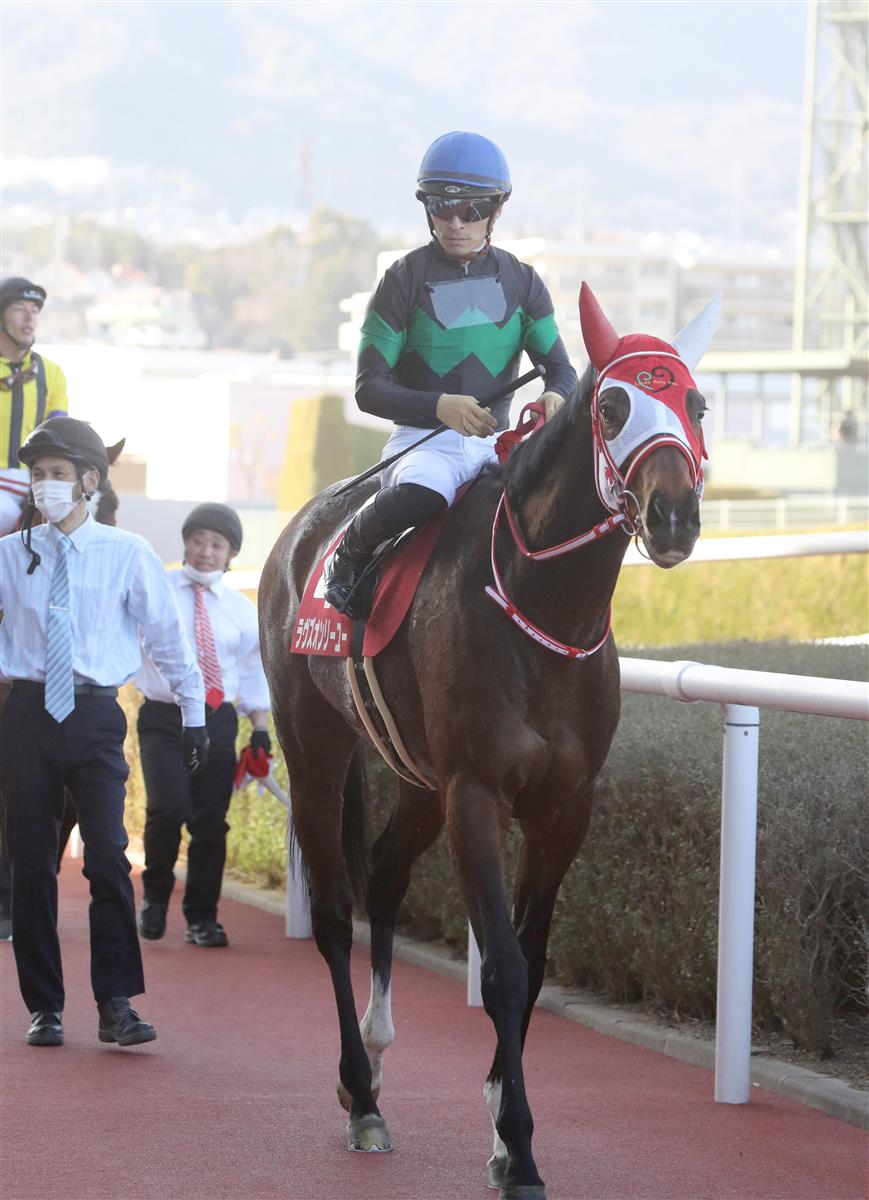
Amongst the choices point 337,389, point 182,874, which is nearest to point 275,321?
point 337,389

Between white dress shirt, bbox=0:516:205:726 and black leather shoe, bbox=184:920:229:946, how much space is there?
1.65 m

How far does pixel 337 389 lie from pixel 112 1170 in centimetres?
6865

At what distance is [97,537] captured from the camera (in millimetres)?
5090

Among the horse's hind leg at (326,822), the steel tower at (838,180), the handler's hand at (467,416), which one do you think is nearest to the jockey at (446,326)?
the handler's hand at (467,416)

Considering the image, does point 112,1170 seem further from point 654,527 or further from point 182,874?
point 182,874

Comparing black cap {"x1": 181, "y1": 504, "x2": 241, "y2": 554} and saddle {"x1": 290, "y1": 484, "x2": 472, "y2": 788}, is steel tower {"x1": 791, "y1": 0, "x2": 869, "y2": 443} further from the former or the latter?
saddle {"x1": 290, "y1": 484, "x2": 472, "y2": 788}

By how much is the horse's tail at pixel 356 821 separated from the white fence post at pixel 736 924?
1.08 m

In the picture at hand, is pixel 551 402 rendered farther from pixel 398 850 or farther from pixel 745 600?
pixel 745 600

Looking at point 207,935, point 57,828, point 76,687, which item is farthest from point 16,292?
point 207,935

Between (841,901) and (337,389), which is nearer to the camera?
(841,901)

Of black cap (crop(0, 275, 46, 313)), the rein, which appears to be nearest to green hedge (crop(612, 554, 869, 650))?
black cap (crop(0, 275, 46, 313))

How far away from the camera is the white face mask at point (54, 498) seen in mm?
5023

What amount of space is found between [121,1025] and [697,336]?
2.58 metres

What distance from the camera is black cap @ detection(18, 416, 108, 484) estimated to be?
5008 mm
